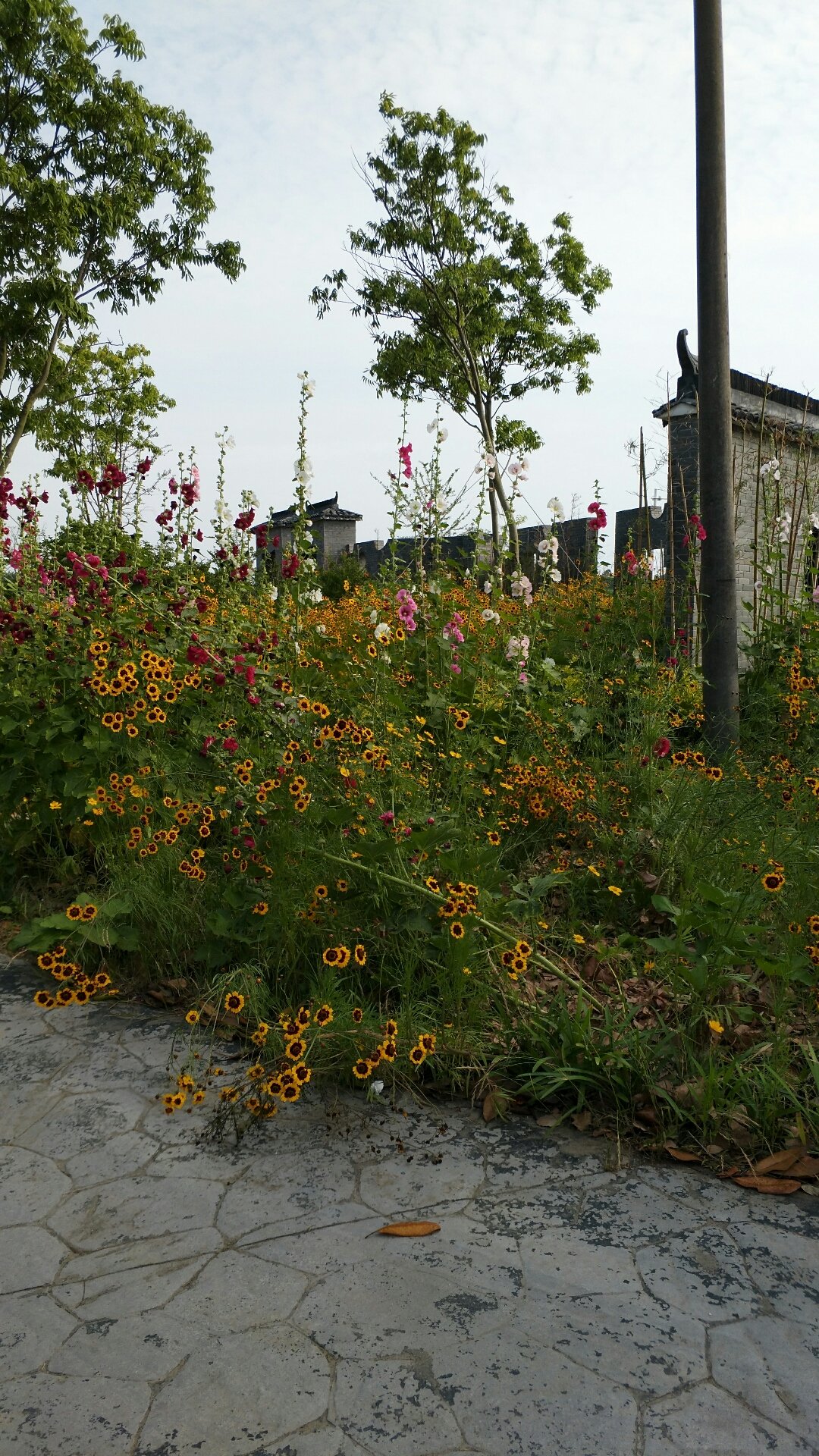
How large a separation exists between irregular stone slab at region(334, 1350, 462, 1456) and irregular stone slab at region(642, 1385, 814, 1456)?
1.12 ft

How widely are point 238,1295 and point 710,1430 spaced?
3.08 ft

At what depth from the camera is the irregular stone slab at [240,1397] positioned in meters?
1.67

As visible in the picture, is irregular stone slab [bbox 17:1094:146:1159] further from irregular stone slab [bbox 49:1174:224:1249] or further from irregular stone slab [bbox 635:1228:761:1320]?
irregular stone slab [bbox 635:1228:761:1320]

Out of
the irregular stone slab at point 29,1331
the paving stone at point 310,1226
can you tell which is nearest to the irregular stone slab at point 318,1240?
the paving stone at point 310,1226

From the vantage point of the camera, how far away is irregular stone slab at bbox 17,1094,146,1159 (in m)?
2.69

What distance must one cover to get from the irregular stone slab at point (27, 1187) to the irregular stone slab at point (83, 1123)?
0.14 feet

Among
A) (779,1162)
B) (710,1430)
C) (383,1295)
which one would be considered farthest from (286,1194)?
(779,1162)

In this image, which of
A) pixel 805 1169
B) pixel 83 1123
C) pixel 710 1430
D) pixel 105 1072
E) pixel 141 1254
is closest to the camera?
pixel 710 1430

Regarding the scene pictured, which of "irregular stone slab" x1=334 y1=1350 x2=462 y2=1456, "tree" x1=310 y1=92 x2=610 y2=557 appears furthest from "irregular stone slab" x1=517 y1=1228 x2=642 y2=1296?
"tree" x1=310 y1=92 x2=610 y2=557

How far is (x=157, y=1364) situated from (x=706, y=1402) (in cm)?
100

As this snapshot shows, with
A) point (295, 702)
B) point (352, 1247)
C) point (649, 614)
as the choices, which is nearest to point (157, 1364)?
point (352, 1247)

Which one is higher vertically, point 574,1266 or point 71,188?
point 71,188

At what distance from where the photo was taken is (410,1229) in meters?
2.26

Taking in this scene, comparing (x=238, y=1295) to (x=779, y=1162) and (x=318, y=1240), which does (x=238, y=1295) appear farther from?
(x=779, y=1162)
